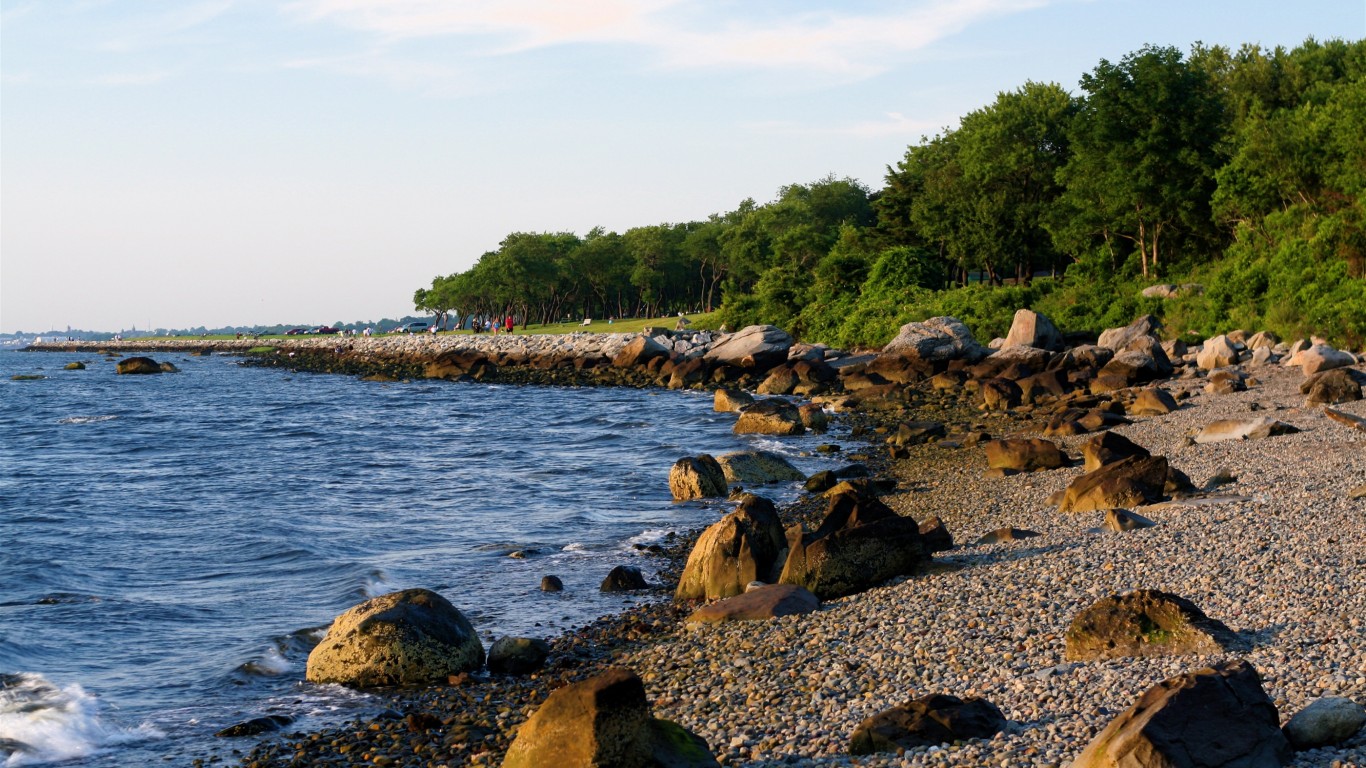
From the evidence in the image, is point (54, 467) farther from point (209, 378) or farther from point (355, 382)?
point (209, 378)

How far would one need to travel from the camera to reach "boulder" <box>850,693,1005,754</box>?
24.1 feet

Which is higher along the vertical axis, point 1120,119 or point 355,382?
→ point 1120,119

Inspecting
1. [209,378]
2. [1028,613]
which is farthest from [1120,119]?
[209,378]

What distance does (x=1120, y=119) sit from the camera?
55312 millimetres

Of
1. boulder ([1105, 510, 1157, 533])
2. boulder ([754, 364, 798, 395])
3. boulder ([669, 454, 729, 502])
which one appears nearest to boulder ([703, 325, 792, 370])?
boulder ([754, 364, 798, 395])

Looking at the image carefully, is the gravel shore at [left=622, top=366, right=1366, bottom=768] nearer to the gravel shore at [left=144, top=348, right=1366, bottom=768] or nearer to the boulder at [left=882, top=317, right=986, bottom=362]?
the gravel shore at [left=144, top=348, right=1366, bottom=768]

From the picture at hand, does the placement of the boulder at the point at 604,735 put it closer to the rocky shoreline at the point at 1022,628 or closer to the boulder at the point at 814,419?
the rocky shoreline at the point at 1022,628

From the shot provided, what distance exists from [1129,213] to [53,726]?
5614 centimetres

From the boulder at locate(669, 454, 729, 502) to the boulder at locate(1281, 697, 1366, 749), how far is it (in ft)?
49.8

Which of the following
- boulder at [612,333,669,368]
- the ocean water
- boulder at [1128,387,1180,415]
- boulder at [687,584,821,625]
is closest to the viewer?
the ocean water

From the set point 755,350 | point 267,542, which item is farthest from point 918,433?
point 755,350

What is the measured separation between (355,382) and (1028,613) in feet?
207

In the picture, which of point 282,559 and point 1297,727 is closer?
point 1297,727

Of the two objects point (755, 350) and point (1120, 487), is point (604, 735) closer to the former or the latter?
point (1120, 487)
